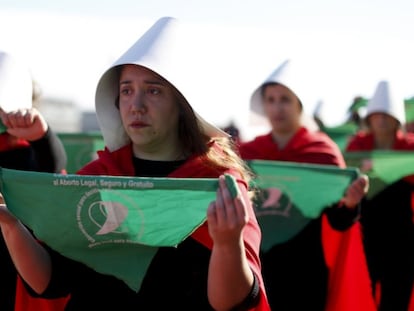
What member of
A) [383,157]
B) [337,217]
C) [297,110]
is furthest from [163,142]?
[383,157]

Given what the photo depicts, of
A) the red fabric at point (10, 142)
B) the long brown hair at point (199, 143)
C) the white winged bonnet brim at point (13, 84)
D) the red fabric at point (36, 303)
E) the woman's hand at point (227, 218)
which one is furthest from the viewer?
the red fabric at point (10, 142)

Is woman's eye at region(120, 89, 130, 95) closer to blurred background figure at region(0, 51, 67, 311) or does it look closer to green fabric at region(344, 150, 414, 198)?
blurred background figure at region(0, 51, 67, 311)

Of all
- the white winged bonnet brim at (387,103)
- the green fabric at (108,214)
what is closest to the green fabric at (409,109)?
the white winged bonnet brim at (387,103)

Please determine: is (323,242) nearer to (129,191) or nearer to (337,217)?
(337,217)

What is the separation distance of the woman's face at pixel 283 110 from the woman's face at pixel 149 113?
281 cm

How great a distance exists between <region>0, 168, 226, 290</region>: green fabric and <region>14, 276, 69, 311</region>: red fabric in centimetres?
53

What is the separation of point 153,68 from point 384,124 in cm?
481

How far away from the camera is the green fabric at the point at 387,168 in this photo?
6520 mm

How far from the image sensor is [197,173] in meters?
3.28

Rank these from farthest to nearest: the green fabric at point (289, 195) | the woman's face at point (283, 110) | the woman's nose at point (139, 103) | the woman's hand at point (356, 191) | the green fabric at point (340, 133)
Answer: the green fabric at point (340, 133)
the woman's face at point (283, 110)
the green fabric at point (289, 195)
the woman's hand at point (356, 191)
the woman's nose at point (139, 103)

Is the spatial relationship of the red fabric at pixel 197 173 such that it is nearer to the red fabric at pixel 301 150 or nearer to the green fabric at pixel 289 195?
the green fabric at pixel 289 195

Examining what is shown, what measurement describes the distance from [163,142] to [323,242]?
2644 mm

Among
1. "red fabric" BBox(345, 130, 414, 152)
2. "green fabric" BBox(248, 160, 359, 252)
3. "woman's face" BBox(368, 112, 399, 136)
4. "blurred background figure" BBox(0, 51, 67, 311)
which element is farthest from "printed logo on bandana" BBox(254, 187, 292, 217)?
"woman's face" BBox(368, 112, 399, 136)

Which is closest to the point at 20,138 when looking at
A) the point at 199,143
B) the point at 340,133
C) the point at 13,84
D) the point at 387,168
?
the point at 13,84
